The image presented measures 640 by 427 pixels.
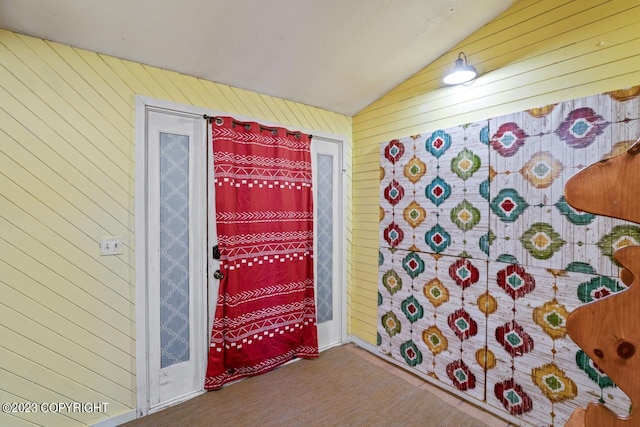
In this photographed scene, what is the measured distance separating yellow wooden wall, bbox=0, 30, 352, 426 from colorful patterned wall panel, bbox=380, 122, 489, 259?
2106 millimetres

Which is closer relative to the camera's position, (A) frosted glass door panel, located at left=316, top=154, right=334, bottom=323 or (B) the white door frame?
(B) the white door frame

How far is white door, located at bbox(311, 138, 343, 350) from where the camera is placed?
125 inches

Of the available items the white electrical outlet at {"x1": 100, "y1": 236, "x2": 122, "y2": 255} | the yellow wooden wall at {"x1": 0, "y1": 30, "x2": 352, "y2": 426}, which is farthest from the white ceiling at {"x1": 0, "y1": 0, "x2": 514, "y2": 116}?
the white electrical outlet at {"x1": 100, "y1": 236, "x2": 122, "y2": 255}

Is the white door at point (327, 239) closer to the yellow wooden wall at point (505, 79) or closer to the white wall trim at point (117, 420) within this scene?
the yellow wooden wall at point (505, 79)

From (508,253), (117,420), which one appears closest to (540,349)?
(508,253)

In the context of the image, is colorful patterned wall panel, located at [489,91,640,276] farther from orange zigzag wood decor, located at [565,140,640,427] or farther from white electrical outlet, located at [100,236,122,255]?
white electrical outlet, located at [100,236,122,255]

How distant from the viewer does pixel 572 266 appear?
1818 millimetres

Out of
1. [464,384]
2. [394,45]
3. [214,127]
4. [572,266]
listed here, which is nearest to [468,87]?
[394,45]

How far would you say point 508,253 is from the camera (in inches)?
82.8

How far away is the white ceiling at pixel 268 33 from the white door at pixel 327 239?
761mm

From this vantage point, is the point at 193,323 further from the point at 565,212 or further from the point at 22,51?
the point at 565,212

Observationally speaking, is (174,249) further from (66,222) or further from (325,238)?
(325,238)

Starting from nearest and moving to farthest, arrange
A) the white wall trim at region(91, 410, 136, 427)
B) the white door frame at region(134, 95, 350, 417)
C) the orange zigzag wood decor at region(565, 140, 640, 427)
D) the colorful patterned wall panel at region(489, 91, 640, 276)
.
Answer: the orange zigzag wood decor at region(565, 140, 640, 427), the colorful patterned wall panel at region(489, 91, 640, 276), the white wall trim at region(91, 410, 136, 427), the white door frame at region(134, 95, 350, 417)

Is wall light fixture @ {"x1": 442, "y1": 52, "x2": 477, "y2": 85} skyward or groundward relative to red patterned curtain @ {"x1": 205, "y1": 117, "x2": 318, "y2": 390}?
skyward
